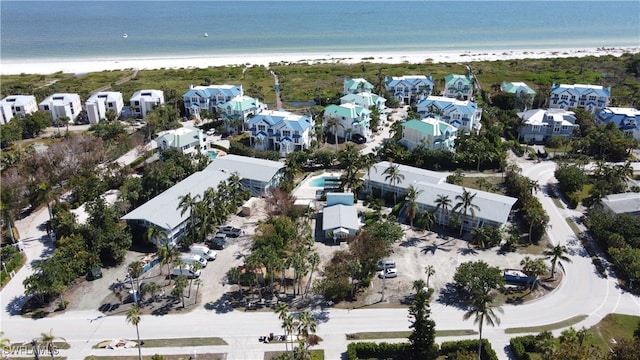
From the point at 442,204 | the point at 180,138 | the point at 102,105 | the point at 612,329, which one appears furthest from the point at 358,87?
the point at 612,329

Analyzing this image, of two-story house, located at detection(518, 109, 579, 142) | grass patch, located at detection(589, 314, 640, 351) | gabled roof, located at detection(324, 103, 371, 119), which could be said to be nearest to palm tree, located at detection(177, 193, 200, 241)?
gabled roof, located at detection(324, 103, 371, 119)

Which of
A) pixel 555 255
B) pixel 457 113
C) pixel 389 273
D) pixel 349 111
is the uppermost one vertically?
pixel 349 111

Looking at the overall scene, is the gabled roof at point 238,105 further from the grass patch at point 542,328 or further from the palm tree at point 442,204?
the grass patch at point 542,328

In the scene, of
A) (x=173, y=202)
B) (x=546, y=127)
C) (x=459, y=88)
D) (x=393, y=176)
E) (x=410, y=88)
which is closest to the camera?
(x=173, y=202)

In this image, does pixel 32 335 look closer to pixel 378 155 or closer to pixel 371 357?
pixel 371 357

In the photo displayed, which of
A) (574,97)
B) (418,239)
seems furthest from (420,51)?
(418,239)

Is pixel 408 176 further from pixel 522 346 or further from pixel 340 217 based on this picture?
pixel 522 346
